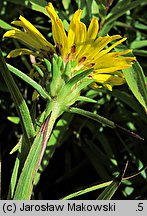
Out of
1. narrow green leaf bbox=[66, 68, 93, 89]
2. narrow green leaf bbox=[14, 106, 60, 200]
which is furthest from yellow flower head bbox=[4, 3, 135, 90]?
narrow green leaf bbox=[14, 106, 60, 200]

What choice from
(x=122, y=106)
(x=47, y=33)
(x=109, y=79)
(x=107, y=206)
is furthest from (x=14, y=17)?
(x=107, y=206)

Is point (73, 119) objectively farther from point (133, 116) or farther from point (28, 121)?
point (28, 121)

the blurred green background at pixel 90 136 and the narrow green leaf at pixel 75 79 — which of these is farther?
the blurred green background at pixel 90 136

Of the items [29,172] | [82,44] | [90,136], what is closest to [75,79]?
[82,44]

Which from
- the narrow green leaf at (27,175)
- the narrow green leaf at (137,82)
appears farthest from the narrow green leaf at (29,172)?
the narrow green leaf at (137,82)

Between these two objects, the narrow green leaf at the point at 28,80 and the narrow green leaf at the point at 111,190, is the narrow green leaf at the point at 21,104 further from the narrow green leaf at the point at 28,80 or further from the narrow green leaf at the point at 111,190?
the narrow green leaf at the point at 111,190

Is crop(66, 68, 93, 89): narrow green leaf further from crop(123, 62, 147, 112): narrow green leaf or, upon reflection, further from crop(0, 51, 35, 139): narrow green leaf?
crop(123, 62, 147, 112): narrow green leaf

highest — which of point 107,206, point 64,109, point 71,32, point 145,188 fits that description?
point 71,32
